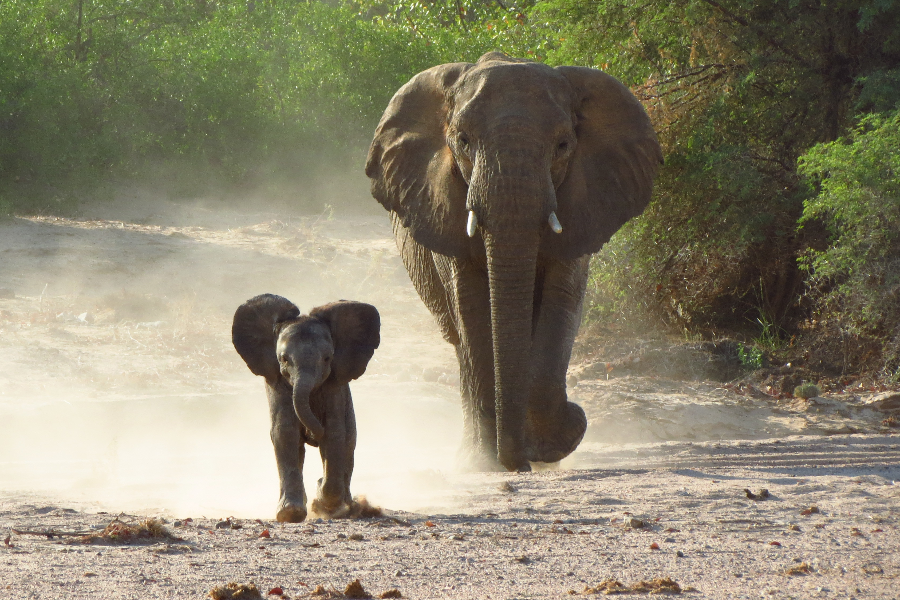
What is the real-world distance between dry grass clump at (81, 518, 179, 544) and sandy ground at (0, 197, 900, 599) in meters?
0.06

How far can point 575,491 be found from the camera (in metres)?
5.93

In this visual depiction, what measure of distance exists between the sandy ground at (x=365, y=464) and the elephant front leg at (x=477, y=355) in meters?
0.31

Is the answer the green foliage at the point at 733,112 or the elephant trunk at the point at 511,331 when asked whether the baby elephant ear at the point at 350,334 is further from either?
the green foliage at the point at 733,112

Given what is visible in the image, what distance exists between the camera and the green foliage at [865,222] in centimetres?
1045

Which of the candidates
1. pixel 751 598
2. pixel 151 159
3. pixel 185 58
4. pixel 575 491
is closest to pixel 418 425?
pixel 575 491

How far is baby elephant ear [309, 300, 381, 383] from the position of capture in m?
5.50

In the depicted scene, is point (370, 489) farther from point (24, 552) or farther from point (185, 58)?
point (185, 58)

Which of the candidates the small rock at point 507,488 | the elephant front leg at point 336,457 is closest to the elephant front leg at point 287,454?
the elephant front leg at point 336,457

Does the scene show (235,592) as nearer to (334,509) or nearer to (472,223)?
(334,509)

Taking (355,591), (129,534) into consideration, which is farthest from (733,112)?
(355,591)

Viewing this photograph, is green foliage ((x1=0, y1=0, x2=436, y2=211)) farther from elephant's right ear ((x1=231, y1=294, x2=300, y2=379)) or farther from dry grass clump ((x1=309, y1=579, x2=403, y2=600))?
dry grass clump ((x1=309, y1=579, x2=403, y2=600))

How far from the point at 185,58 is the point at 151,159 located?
2.71 m

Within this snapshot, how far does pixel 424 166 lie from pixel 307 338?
244cm

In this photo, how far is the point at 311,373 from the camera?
5.21 metres
